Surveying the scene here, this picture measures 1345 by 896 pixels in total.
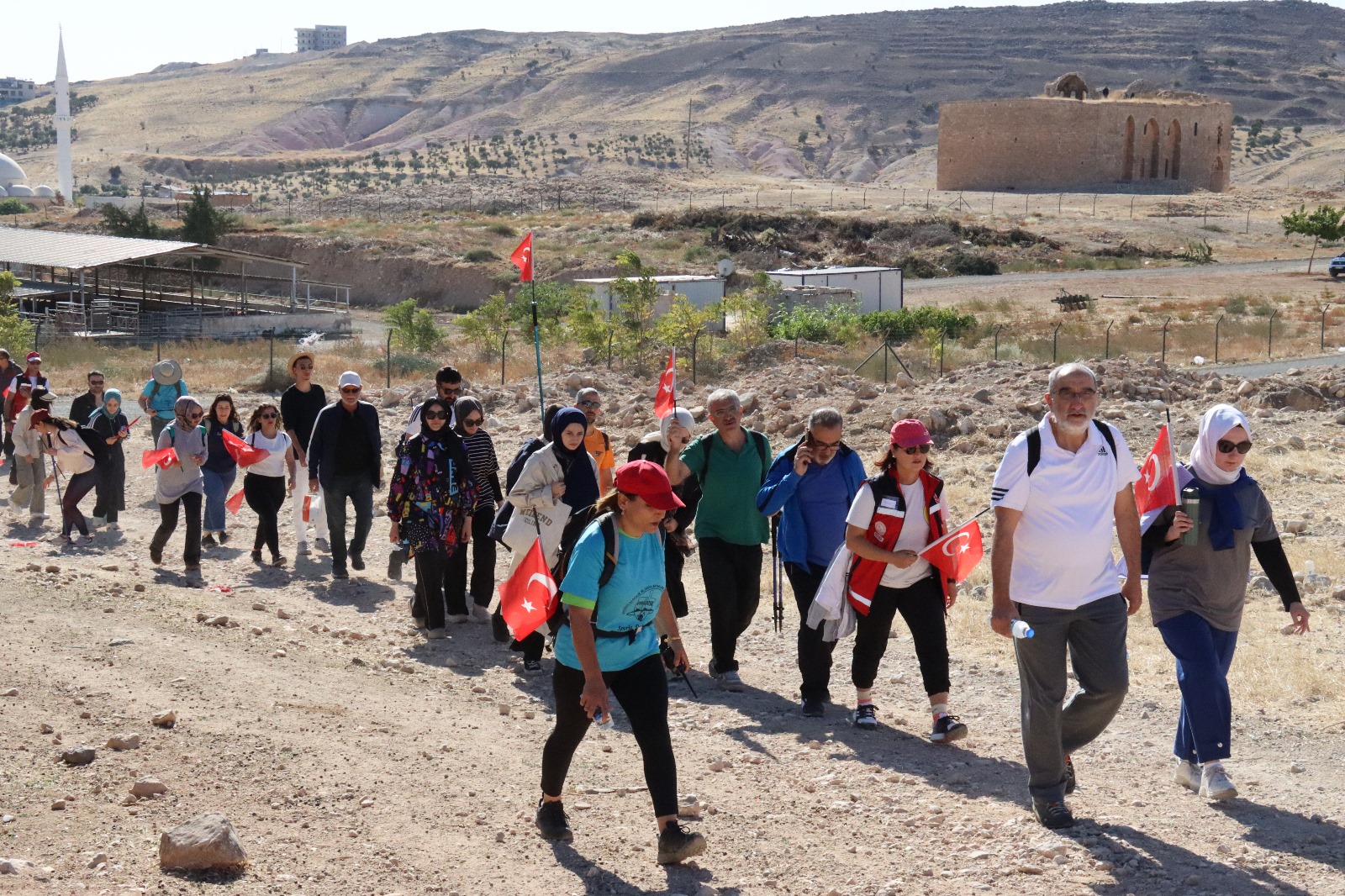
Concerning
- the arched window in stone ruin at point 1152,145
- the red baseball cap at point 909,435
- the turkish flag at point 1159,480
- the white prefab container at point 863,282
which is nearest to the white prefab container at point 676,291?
the white prefab container at point 863,282

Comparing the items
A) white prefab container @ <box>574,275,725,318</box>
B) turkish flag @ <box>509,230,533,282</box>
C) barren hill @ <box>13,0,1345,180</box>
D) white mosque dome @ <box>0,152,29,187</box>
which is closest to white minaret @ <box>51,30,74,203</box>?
white mosque dome @ <box>0,152,29,187</box>

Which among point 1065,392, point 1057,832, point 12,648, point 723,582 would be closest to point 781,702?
point 723,582

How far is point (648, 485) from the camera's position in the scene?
460 centimetres

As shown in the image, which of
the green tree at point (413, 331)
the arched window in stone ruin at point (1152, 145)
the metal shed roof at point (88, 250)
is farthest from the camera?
the arched window in stone ruin at point (1152, 145)

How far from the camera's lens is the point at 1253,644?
27.4 feet

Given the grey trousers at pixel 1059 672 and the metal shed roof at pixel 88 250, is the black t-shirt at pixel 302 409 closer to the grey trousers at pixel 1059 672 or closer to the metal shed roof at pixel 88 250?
the grey trousers at pixel 1059 672

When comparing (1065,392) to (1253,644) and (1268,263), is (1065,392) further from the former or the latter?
(1268,263)

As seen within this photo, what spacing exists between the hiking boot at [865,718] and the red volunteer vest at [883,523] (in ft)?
1.76

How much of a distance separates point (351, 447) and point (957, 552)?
16.6 ft

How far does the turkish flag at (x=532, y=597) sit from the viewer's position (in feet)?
16.9

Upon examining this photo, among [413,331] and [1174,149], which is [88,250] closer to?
[413,331]

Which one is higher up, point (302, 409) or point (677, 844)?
point (302, 409)

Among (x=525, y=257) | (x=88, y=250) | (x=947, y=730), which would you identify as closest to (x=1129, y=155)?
(x=88, y=250)

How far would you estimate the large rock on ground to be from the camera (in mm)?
4496
